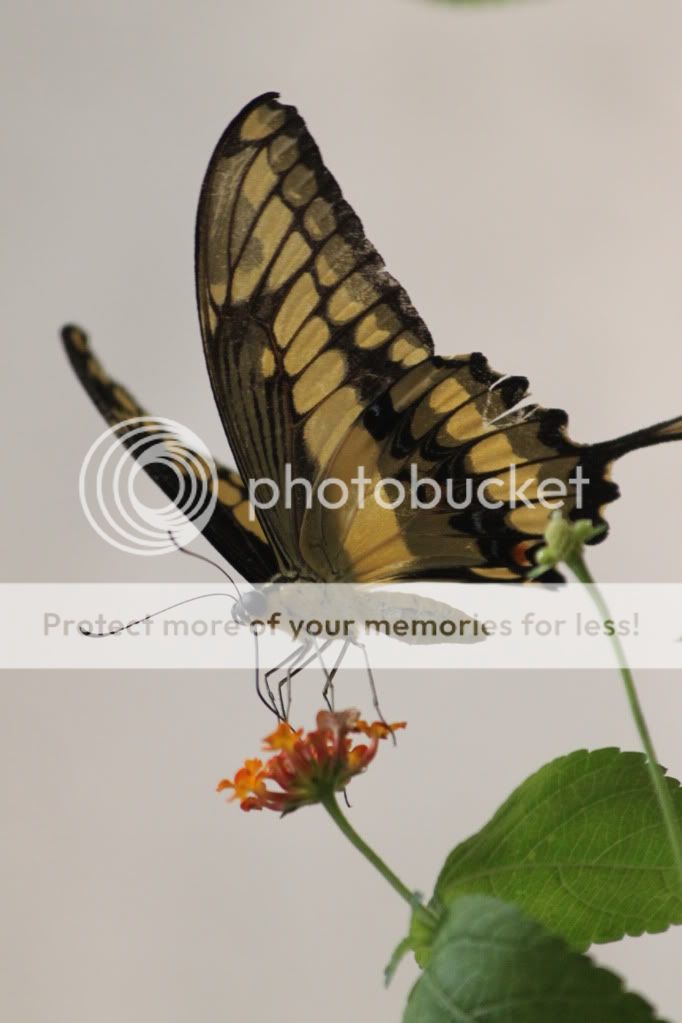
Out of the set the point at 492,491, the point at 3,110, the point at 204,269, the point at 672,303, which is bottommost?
the point at 492,491

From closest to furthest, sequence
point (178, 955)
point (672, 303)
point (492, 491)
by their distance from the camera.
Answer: point (492, 491), point (178, 955), point (672, 303)

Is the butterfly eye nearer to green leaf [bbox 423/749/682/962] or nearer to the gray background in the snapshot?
green leaf [bbox 423/749/682/962]

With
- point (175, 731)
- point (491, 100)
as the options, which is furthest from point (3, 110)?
point (175, 731)

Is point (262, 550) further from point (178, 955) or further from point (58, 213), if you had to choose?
point (58, 213)

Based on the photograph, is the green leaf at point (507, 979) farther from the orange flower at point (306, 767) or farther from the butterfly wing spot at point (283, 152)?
the butterfly wing spot at point (283, 152)

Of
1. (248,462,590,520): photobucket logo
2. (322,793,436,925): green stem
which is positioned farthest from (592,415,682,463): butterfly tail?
(322,793,436,925): green stem

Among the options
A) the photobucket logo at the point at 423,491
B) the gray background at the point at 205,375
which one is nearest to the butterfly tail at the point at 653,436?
the photobucket logo at the point at 423,491

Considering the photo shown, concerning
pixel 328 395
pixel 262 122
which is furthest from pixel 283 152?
pixel 328 395

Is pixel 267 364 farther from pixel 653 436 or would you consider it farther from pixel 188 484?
pixel 653 436
